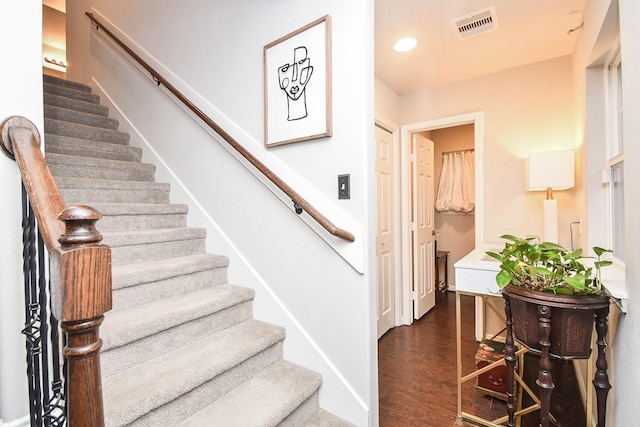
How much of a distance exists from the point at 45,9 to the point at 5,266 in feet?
17.9

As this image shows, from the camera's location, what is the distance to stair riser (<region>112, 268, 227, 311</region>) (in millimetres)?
1531

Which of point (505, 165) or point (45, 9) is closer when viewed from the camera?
point (505, 165)

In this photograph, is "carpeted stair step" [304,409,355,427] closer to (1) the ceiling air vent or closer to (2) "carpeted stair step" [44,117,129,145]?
(1) the ceiling air vent

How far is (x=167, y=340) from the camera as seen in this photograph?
1459 millimetres

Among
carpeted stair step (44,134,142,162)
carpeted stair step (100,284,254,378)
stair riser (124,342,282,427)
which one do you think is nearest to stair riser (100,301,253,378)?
carpeted stair step (100,284,254,378)

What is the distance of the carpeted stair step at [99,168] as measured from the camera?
207 centimetres

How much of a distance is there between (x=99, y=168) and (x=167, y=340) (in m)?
1.57

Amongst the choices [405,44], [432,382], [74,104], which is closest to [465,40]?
[405,44]

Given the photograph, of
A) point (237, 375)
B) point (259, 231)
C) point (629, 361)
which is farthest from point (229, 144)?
point (629, 361)

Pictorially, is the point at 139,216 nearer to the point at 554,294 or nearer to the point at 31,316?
the point at 31,316

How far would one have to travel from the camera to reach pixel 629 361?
1077 mm

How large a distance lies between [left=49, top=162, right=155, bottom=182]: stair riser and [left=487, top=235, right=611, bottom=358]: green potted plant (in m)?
2.65

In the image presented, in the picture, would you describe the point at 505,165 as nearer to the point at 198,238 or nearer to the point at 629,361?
the point at 629,361

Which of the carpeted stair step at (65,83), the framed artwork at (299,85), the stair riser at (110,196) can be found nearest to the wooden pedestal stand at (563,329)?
the framed artwork at (299,85)
